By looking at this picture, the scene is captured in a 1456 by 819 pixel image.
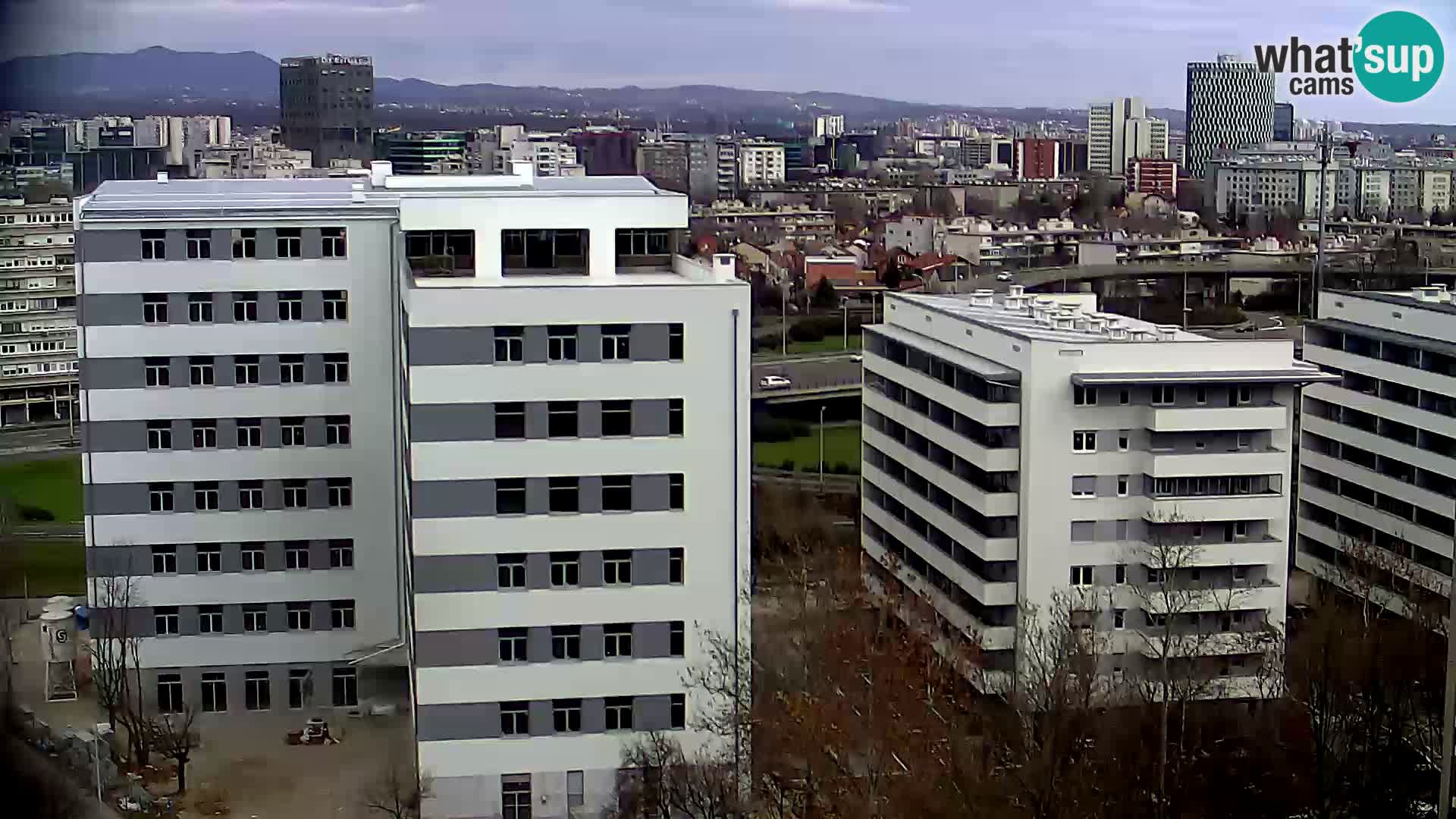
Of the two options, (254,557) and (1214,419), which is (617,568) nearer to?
(254,557)

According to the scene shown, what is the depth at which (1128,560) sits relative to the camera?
484 cm

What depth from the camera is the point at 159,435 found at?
4883 millimetres

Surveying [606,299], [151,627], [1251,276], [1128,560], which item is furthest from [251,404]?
[1251,276]

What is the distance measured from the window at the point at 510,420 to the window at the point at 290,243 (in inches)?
54.0

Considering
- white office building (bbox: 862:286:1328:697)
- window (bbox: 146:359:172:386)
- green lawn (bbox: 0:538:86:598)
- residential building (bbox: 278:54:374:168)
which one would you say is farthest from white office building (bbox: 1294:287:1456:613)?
residential building (bbox: 278:54:374:168)

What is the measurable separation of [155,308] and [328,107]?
1079cm

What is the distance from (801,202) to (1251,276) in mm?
5001

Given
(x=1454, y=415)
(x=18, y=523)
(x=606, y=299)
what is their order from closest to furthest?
(x=606, y=299) < (x=1454, y=415) < (x=18, y=523)

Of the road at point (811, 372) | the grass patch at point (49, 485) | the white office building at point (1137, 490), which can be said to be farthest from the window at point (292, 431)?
the road at point (811, 372)

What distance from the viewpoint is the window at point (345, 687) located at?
501 cm

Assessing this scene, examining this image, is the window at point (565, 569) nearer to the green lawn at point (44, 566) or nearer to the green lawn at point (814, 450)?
the green lawn at point (44, 566)

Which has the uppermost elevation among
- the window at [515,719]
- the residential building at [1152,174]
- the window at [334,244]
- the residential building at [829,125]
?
the residential building at [829,125]

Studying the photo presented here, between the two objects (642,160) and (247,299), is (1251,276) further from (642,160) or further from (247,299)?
(247,299)

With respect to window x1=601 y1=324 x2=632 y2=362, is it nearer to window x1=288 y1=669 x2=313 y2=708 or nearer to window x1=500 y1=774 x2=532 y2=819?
window x1=500 y1=774 x2=532 y2=819
